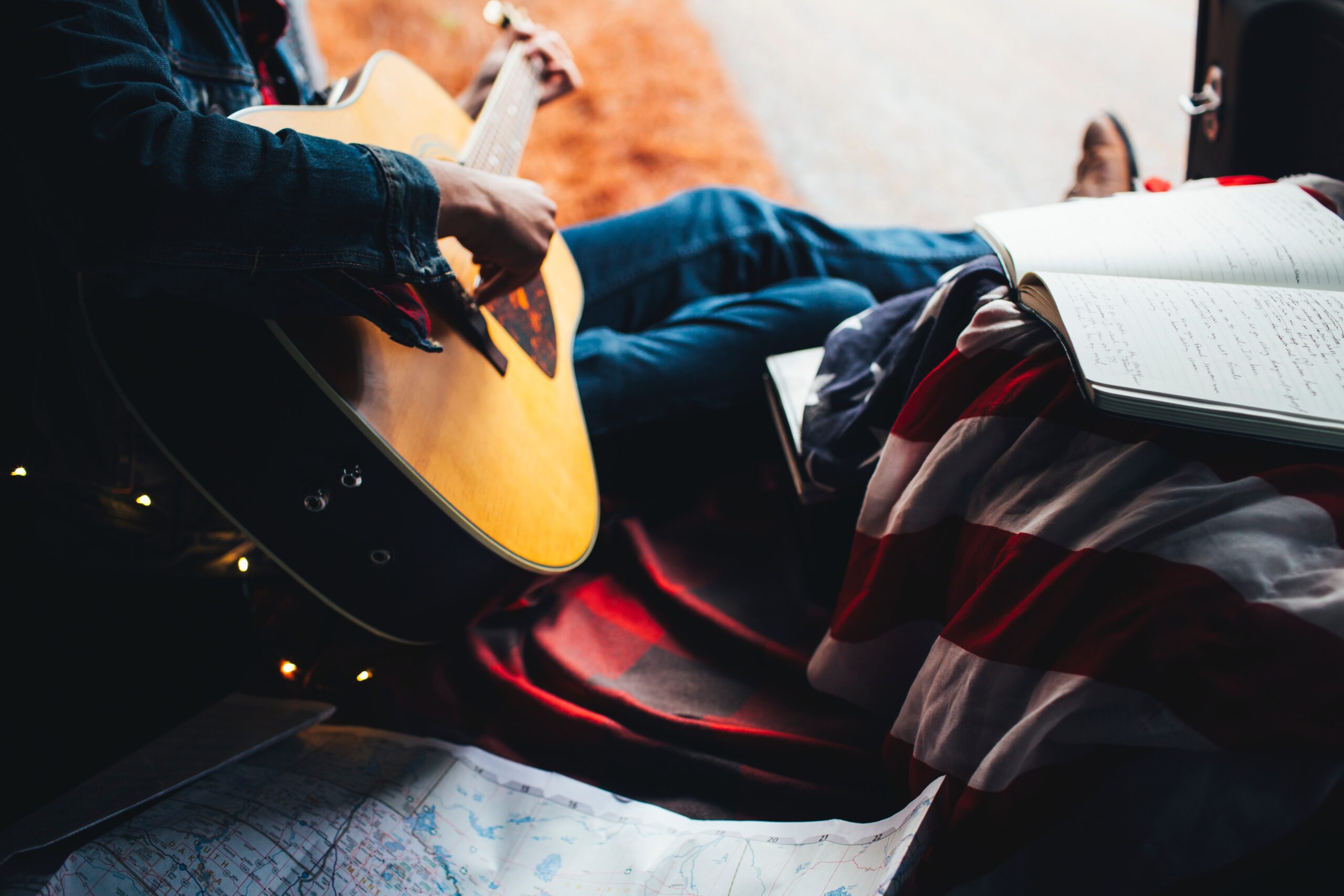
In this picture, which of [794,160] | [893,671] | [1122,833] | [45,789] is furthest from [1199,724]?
[794,160]

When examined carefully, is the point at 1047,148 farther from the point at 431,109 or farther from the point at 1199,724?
the point at 1199,724

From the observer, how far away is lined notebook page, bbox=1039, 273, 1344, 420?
0.43 metres

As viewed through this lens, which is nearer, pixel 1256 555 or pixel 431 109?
pixel 1256 555

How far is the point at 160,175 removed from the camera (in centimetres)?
50

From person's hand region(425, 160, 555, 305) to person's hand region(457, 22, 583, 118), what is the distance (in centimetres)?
49

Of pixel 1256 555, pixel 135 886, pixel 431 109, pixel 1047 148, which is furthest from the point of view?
pixel 1047 148

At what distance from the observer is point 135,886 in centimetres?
51

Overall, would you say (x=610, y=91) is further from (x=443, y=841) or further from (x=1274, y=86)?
(x=443, y=841)

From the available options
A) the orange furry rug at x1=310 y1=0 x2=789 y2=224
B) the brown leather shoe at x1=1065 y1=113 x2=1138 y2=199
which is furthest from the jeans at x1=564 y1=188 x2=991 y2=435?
the orange furry rug at x1=310 y1=0 x2=789 y2=224

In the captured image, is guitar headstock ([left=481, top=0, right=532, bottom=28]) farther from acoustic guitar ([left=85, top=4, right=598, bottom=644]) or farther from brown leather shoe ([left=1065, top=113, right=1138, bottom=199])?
brown leather shoe ([left=1065, top=113, right=1138, bottom=199])

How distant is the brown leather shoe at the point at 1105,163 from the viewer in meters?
1.09

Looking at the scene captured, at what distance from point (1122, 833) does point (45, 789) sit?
859 millimetres

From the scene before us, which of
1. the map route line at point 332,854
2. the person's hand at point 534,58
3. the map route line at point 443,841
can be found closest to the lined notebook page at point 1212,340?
the map route line at point 443,841

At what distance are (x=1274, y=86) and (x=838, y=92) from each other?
4.53 feet
